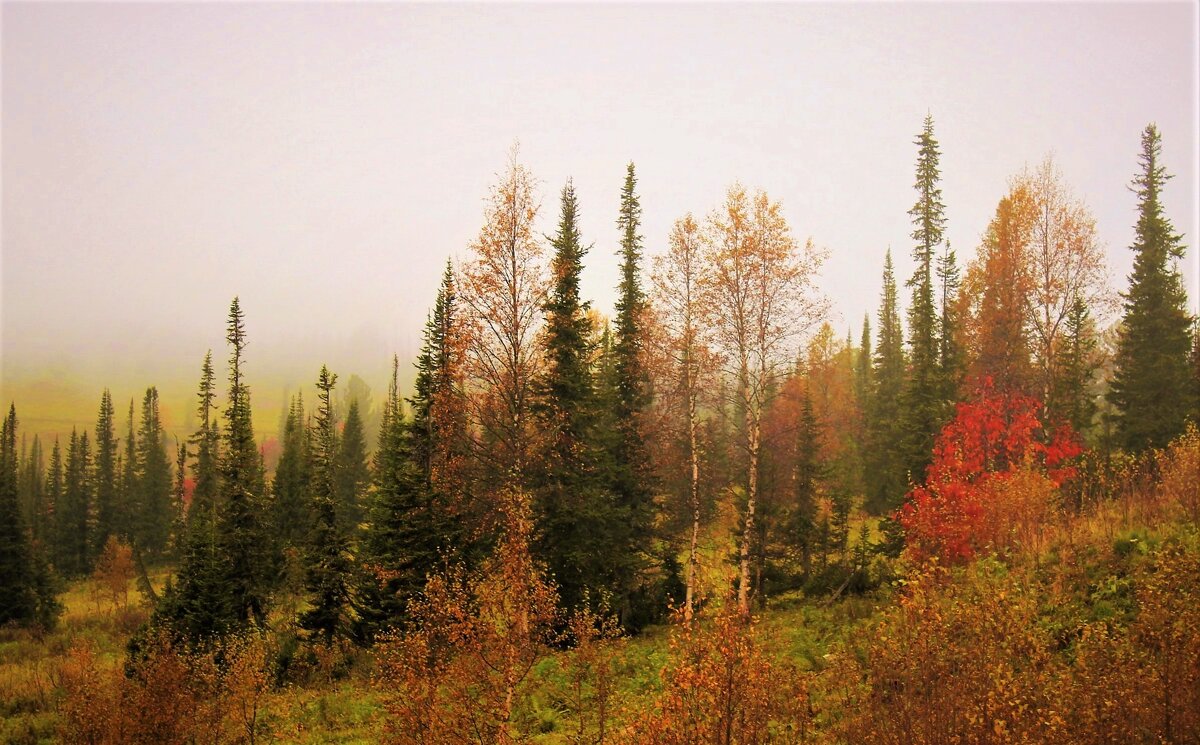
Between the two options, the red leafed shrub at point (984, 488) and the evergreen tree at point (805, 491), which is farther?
the evergreen tree at point (805, 491)

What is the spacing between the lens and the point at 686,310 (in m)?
21.0

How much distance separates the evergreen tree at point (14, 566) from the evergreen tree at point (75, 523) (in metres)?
26.9

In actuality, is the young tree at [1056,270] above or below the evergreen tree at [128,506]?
above

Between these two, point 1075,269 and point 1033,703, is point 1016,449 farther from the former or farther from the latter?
point 1033,703

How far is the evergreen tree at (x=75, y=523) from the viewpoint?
6112cm

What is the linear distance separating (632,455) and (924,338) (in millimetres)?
19091

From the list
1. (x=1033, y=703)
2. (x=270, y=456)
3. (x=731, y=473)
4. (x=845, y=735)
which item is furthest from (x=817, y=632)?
(x=270, y=456)

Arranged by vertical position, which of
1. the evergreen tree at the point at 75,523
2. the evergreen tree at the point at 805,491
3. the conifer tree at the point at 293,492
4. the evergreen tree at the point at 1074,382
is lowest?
the evergreen tree at the point at 75,523

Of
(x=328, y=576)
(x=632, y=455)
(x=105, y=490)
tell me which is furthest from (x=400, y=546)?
(x=105, y=490)

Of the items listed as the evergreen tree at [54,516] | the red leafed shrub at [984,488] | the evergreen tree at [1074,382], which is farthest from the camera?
the evergreen tree at [54,516]

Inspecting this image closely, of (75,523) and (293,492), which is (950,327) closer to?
(293,492)

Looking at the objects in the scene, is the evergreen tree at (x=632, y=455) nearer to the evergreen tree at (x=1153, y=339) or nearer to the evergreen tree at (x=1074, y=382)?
the evergreen tree at (x=1074, y=382)

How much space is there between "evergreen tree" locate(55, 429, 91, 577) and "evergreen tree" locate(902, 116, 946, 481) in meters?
76.9

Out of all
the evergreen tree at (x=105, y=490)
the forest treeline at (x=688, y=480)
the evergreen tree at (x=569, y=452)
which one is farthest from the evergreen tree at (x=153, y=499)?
the evergreen tree at (x=569, y=452)
